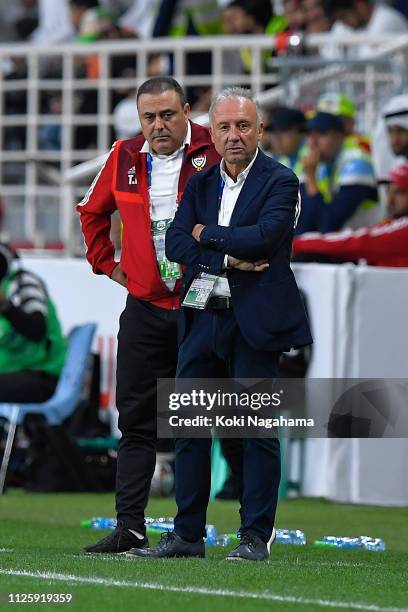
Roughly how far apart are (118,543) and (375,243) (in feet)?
17.6

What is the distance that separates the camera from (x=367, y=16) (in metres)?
17.7

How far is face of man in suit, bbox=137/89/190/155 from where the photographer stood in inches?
306

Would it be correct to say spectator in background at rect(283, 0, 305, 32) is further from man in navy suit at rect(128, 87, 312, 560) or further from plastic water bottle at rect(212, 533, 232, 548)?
man in navy suit at rect(128, 87, 312, 560)

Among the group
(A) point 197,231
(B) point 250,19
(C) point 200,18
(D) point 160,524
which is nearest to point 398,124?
(B) point 250,19

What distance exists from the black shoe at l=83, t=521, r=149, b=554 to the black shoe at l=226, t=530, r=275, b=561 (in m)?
0.62

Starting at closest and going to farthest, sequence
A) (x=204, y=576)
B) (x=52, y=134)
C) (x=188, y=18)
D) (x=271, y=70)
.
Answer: (x=204, y=576) < (x=271, y=70) < (x=188, y=18) < (x=52, y=134)

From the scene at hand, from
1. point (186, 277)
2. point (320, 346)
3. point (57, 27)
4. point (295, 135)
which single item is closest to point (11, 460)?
point (320, 346)

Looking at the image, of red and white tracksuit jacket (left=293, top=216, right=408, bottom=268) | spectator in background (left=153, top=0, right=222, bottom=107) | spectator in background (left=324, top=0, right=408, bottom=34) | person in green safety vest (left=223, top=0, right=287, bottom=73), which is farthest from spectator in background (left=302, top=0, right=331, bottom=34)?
red and white tracksuit jacket (left=293, top=216, right=408, bottom=268)

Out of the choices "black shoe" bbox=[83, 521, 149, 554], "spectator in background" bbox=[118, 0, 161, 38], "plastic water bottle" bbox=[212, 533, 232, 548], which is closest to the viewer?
"black shoe" bbox=[83, 521, 149, 554]

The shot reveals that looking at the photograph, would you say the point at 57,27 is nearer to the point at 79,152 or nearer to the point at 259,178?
the point at 79,152

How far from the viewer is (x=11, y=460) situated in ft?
42.2

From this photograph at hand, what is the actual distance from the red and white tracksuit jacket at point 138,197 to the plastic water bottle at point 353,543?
1649 millimetres

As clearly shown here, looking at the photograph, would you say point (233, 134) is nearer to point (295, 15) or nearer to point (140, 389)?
point (140, 389)

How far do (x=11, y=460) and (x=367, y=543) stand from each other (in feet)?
16.0
